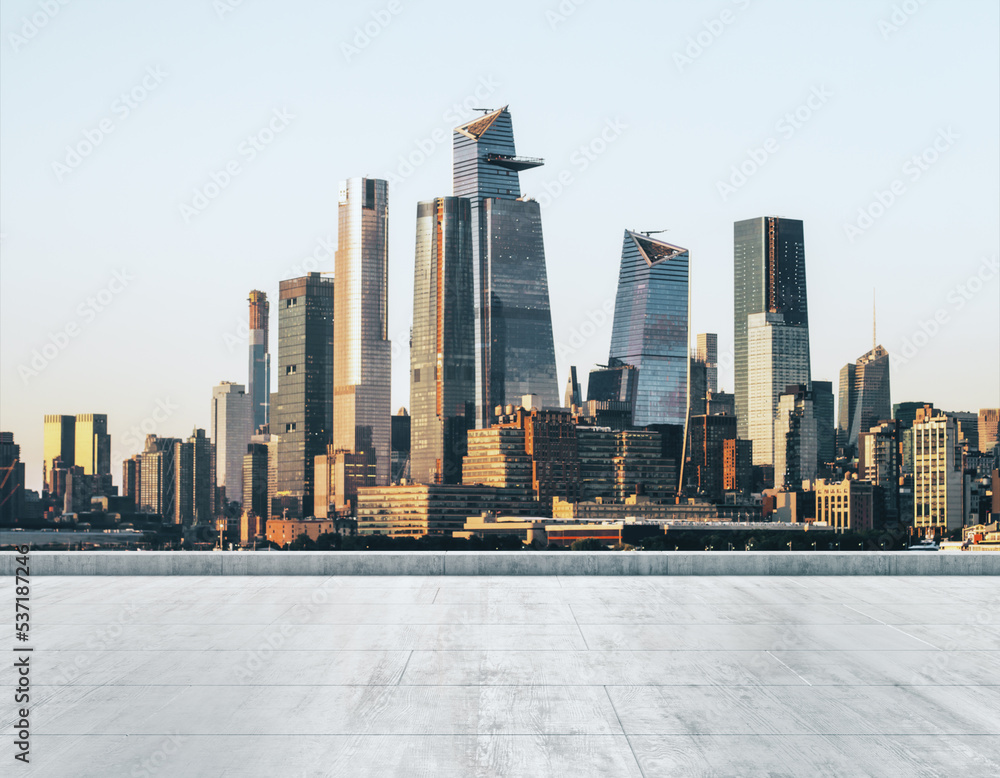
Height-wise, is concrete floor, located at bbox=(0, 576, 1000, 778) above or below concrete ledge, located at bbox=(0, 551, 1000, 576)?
below

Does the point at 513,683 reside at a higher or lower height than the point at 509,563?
lower

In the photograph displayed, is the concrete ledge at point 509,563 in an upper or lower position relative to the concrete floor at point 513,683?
upper

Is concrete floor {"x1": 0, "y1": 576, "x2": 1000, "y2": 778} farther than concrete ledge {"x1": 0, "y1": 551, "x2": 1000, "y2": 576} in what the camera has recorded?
No

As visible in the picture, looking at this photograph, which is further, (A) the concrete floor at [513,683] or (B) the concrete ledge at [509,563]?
(B) the concrete ledge at [509,563]

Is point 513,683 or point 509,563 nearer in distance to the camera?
point 513,683
